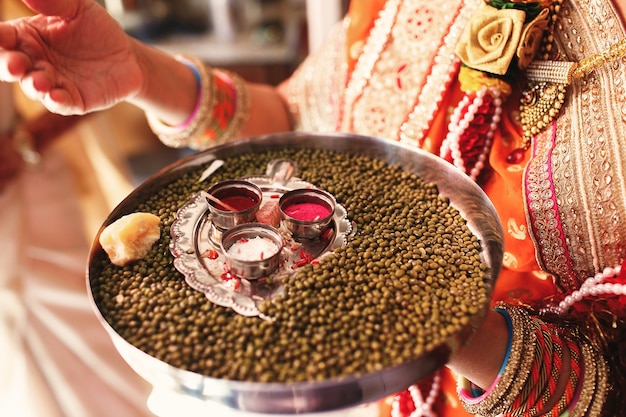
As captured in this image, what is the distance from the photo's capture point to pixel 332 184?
99 cm

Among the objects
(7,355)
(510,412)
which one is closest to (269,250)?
(510,412)

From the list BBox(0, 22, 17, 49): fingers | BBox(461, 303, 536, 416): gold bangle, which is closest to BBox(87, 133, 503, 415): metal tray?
BBox(461, 303, 536, 416): gold bangle

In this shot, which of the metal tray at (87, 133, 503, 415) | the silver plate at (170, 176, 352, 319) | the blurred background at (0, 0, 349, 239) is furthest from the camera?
the blurred background at (0, 0, 349, 239)

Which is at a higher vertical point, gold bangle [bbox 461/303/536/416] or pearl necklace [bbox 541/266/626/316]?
pearl necklace [bbox 541/266/626/316]

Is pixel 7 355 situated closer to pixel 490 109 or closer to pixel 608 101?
pixel 490 109

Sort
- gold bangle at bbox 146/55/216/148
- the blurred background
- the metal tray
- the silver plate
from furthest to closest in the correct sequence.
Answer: the blurred background → gold bangle at bbox 146/55/216/148 → the silver plate → the metal tray

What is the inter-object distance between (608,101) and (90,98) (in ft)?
3.21

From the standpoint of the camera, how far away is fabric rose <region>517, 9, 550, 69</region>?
0.88 m

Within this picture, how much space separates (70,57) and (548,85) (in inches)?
37.1

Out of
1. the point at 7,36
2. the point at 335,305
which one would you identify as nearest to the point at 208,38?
the point at 7,36

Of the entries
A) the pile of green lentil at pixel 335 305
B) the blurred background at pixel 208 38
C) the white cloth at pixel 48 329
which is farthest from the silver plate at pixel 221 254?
the blurred background at pixel 208 38

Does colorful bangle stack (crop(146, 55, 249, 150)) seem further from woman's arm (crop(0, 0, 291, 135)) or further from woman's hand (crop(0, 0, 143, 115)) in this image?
woman's hand (crop(0, 0, 143, 115))

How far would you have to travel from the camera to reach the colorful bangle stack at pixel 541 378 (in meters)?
0.80

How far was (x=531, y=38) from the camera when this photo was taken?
901 mm
